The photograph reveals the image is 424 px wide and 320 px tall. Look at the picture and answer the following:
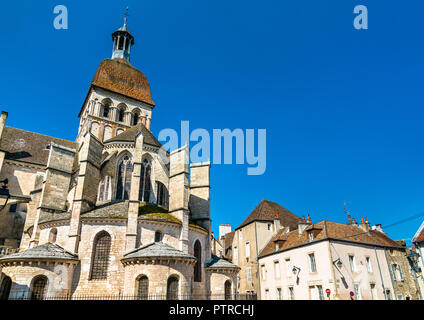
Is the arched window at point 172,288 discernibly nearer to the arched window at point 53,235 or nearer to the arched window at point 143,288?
the arched window at point 143,288

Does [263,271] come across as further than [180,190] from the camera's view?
Yes

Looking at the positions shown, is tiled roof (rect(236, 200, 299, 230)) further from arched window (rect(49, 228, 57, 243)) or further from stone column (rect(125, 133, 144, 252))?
arched window (rect(49, 228, 57, 243))

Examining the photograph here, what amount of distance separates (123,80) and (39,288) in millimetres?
26252

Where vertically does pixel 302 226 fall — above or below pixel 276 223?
below

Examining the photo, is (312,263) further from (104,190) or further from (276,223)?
(104,190)

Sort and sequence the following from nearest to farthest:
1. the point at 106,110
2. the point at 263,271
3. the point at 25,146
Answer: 1. the point at 263,271
2. the point at 25,146
3. the point at 106,110

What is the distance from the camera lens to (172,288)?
53.2ft

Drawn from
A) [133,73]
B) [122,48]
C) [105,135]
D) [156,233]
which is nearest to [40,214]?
[156,233]

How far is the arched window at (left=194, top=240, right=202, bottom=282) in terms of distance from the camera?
20.0 meters

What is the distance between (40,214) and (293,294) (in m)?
19.5

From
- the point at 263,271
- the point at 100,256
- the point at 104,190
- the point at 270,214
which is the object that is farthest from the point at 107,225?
the point at 270,214

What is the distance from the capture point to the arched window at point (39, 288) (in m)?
15.1

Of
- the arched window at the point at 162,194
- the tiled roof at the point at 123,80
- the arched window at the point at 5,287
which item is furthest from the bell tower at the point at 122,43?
the arched window at the point at 5,287

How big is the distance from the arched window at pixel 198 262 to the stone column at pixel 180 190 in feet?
6.83
